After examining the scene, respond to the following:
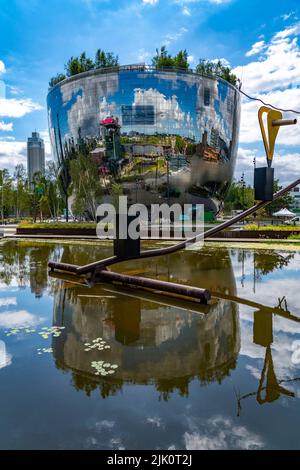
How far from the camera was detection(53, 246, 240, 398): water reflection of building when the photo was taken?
5090mm

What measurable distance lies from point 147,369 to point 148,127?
55.7 metres

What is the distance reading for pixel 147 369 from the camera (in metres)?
5.29

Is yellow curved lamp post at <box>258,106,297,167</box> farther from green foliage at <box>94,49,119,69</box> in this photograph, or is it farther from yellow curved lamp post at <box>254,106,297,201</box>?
green foliage at <box>94,49,119,69</box>

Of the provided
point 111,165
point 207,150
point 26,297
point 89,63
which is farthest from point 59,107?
point 26,297

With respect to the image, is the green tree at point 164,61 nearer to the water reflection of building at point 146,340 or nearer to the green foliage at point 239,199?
the green foliage at point 239,199

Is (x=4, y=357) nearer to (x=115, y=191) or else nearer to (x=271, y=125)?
(x=271, y=125)

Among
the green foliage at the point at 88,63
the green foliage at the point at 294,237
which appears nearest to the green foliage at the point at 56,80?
the green foliage at the point at 88,63

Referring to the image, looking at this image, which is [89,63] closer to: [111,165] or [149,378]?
[111,165]

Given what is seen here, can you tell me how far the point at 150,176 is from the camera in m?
57.6

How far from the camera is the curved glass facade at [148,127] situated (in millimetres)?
57000

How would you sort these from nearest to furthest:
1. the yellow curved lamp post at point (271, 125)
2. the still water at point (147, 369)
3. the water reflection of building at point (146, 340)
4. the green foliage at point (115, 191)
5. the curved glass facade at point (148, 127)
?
1. the still water at point (147, 369)
2. the water reflection of building at point (146, 340)
3. the yellow curved lamp post at point (271, 125)
4. the green foliage at point (115, 191)
5. the curved glass facade at point (148, 127)

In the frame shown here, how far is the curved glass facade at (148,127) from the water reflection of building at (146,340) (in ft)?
162

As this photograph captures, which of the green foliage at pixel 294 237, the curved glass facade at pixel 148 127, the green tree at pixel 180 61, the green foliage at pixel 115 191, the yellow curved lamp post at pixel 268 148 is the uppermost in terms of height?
the green tree at pixel 180 61
